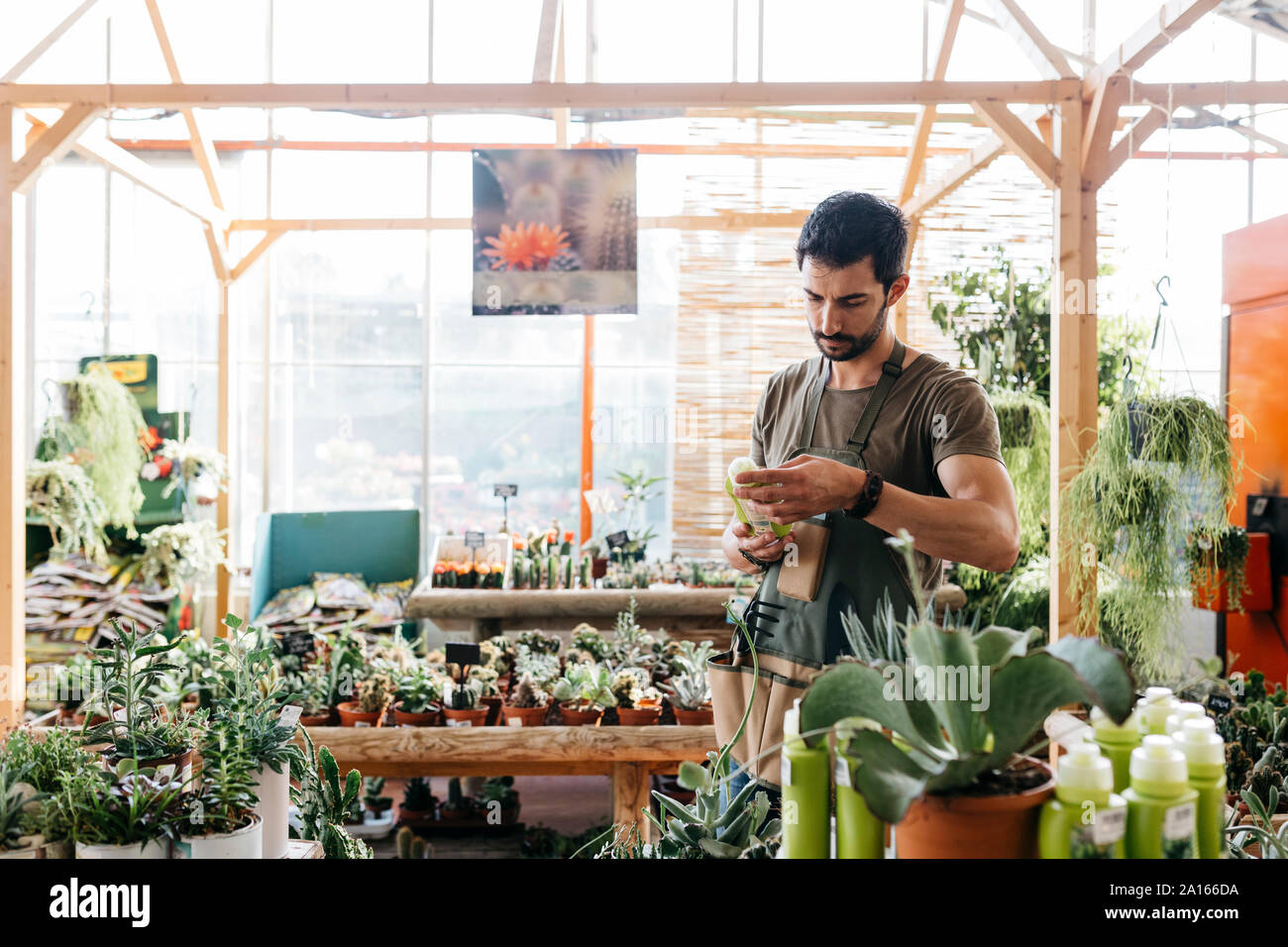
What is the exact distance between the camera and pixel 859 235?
166 cm

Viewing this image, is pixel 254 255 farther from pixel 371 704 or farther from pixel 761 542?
pixel 761 542

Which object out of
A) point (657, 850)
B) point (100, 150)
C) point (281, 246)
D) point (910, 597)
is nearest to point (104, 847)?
point (657, 850)

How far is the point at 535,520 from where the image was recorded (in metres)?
7.05

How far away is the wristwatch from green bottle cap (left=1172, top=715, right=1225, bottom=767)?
23.7 inches

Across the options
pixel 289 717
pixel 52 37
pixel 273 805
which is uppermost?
pixel 52 37

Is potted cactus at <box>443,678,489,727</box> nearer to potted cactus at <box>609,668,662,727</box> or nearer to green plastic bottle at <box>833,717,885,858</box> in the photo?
potted cactus at <box>609,668,662,727</box>

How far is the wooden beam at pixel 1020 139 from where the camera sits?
11.0 ft

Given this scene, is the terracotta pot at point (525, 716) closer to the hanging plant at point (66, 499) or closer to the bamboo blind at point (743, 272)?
the hanging plant at point (66, 499)

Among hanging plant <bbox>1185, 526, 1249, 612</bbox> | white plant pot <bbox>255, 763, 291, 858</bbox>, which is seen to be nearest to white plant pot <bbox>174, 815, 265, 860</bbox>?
white plant pot <bbox>255, 763, 291, 858</bbox>

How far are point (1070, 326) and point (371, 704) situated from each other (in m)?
2.80

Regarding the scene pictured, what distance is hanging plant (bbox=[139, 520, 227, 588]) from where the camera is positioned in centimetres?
546

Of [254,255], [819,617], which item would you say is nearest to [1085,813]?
[819,617]

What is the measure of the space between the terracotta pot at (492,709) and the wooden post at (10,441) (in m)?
1.56

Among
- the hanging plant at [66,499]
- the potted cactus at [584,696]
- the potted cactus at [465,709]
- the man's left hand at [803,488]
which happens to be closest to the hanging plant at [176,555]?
the hanging plant at [66,499]
